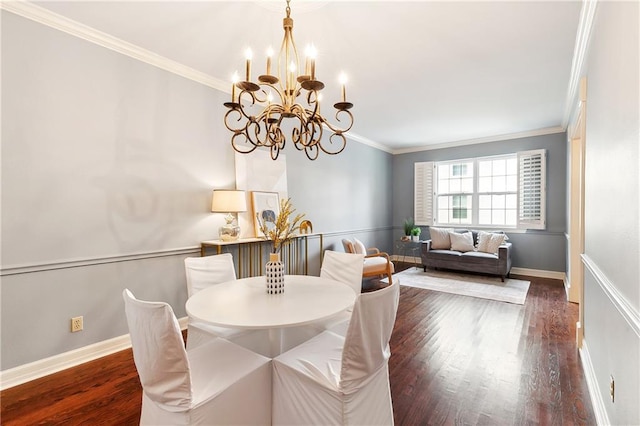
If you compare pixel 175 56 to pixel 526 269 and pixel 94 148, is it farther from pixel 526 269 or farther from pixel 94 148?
pixel 526 269

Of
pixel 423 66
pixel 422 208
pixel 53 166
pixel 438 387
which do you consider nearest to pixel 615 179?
pixel 438 387

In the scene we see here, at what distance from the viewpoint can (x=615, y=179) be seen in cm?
149

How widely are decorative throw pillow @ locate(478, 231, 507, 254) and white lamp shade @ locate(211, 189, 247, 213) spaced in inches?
177

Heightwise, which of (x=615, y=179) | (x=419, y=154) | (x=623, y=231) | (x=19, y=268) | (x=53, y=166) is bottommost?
(x=19, y=268)

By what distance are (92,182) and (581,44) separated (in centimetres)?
423

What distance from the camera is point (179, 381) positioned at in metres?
1.26

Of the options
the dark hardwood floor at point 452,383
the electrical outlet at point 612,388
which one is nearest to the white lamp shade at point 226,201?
the dark hardwood floor at point 452,383

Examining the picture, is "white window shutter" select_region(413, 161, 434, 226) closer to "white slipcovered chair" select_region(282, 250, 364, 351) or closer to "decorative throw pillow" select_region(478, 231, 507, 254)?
"decorative throw pillow" select_region(478, 231, 507, 254)

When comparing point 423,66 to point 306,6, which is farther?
point 423,66

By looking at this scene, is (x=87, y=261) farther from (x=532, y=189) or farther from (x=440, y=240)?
(x=532, y=189)

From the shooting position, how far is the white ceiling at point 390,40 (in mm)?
2207

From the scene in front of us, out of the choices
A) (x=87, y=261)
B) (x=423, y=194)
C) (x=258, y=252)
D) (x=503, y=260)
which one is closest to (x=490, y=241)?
(x=503, y=260)

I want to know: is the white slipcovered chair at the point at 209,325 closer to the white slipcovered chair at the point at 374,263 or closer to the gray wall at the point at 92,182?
the gray wall at the point at 92,182

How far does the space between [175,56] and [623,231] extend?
11.6 ft
